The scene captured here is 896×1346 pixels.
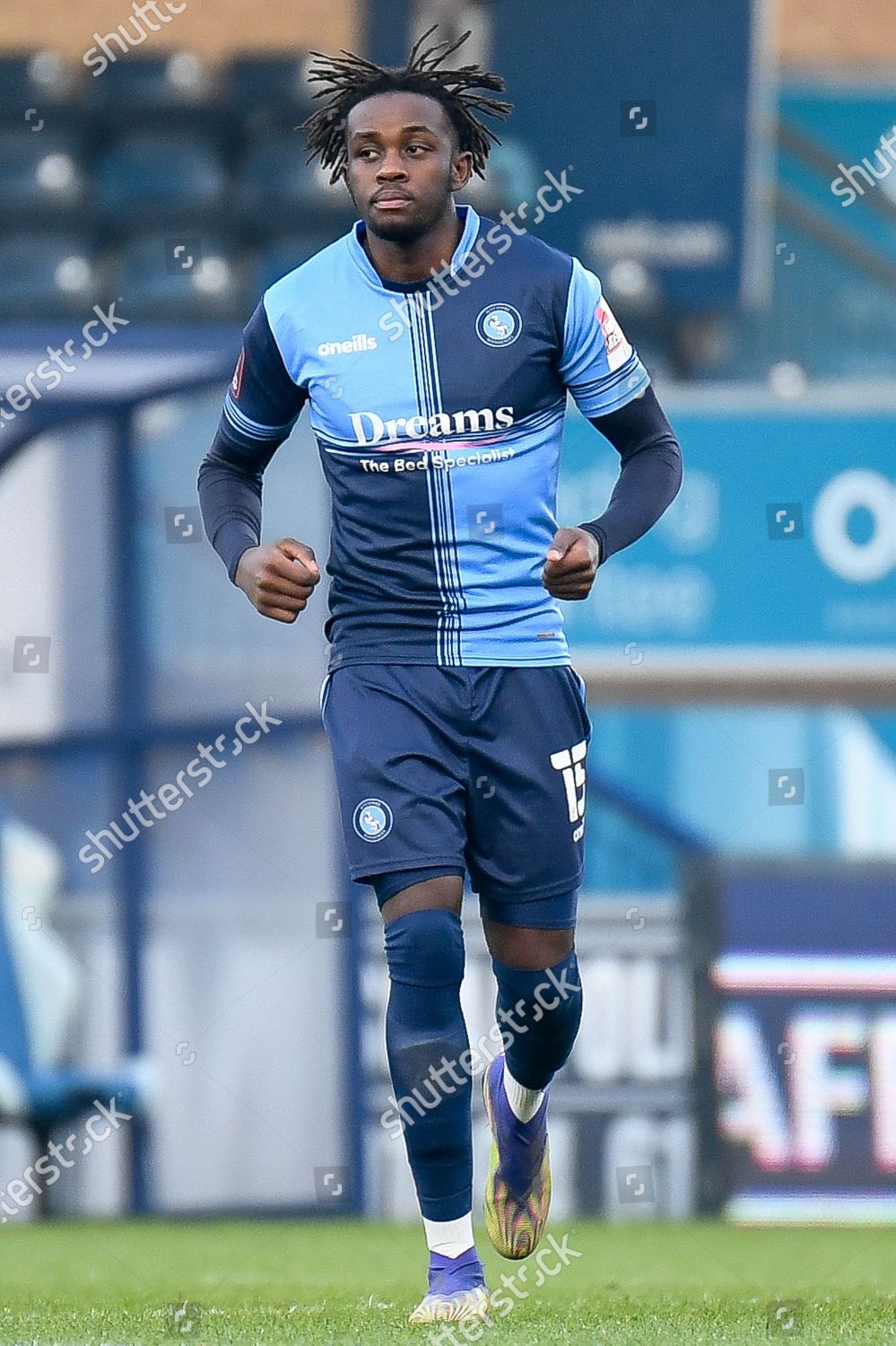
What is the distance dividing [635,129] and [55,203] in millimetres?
1981

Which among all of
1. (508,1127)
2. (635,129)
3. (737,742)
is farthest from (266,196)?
(508,1127)

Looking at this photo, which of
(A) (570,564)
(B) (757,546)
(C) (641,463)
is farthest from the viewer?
(B) (757,546)

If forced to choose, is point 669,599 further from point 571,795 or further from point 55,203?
point 571,795

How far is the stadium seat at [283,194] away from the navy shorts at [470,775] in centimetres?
430

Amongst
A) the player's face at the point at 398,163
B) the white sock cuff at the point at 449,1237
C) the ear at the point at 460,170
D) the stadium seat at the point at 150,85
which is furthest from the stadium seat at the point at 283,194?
the white sock cuff at the point at 449,1237

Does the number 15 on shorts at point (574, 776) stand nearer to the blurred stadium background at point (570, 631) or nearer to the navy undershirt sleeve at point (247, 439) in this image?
the navy undershirt sleeve at point (247, 439)

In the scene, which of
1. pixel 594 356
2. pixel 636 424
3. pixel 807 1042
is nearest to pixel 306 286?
pixel 594 356

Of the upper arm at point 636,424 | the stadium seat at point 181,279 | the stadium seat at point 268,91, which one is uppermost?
the stadium seat at point 268,91

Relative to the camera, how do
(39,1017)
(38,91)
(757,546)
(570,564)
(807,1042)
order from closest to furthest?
(570,564) < (807,1042) < (39,1017) < (757,546) < (38,91)

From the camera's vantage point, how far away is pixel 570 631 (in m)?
7.47

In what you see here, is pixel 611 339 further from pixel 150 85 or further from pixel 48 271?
pixel 150 85

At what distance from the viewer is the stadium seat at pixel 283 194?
773cm

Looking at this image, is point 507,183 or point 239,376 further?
point 507,183

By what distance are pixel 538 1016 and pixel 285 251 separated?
4430mm
